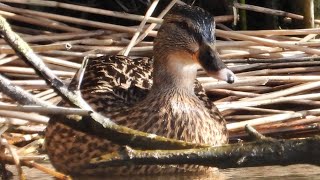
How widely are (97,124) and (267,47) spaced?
11.0 feet

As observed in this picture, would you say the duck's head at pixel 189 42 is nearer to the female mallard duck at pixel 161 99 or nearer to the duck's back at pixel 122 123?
the female mallard duck at pixel 161 99

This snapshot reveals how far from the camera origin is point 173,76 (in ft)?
20.5

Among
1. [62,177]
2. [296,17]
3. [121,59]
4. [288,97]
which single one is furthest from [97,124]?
[296,17]

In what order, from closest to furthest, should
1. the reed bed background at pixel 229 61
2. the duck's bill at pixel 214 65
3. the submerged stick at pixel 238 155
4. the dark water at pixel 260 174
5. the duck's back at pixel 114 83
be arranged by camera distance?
the submerged stick at pixel 238 155
the duck's bill at pixel 214 65
the dark water at pixel 260 174
the duck's back at pixel 114 83
the reed bed background at pixel 229 61

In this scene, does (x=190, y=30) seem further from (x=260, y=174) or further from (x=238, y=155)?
(x=238, y=155)

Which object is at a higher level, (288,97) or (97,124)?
(288,97)

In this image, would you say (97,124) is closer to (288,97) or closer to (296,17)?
(288,97)

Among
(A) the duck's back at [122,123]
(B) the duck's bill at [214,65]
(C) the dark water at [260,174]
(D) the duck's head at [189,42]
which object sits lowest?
(C) the dark water at [260,174]

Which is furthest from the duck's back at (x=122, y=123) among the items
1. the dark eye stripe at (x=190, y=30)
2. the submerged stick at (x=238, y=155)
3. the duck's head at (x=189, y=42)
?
the submerged stick at (x=238, y=155)

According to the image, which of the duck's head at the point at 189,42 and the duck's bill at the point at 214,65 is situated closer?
the duck's bill at the point at 214,65

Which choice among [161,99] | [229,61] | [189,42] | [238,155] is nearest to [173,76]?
[161,99]

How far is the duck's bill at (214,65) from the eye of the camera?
17.9 ft

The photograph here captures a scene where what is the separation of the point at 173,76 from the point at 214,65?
0.70 m

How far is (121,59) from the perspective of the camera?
6.66 metres
